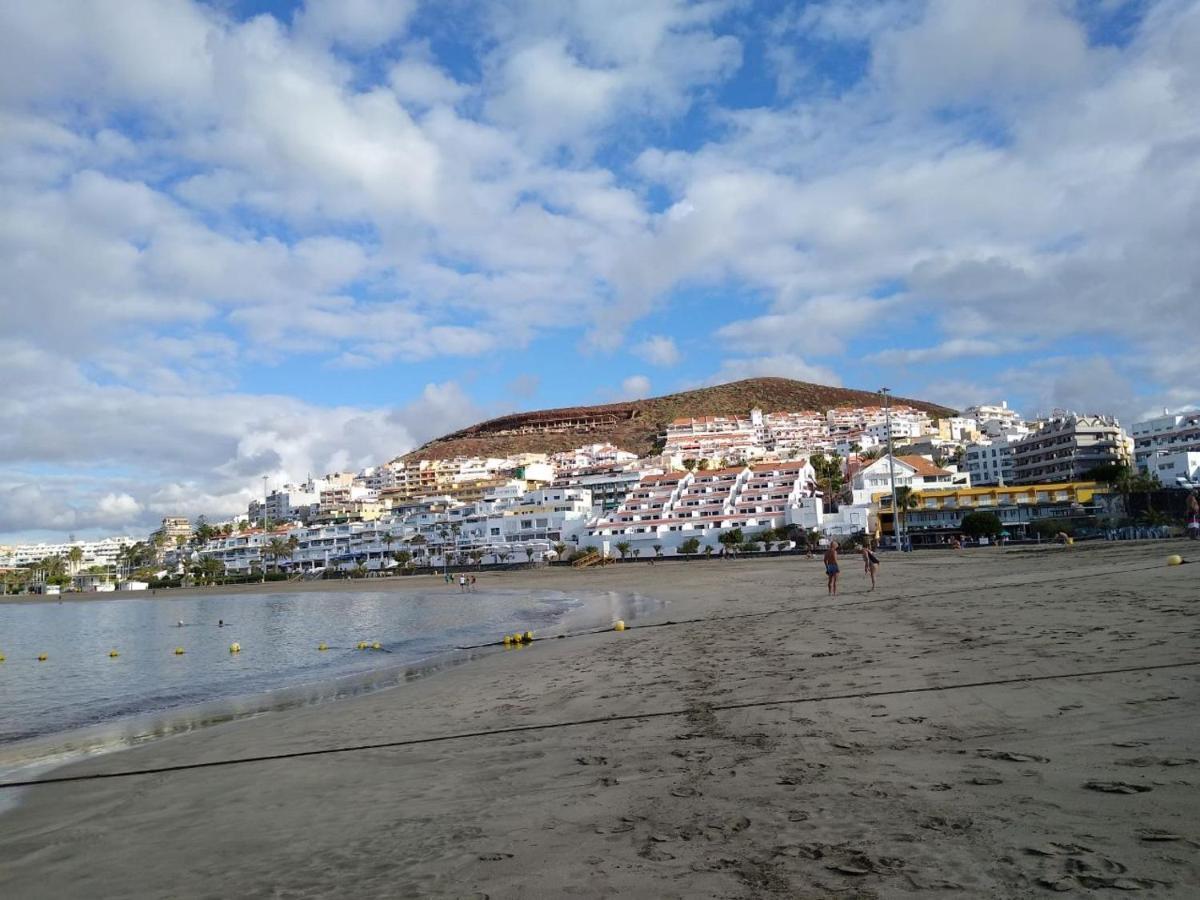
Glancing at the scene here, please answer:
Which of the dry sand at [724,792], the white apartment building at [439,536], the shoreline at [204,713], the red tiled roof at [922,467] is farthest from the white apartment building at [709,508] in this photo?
the dry sand at [724,792]

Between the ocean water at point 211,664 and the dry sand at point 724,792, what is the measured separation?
3.57m

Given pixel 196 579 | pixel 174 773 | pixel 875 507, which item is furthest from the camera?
pixel 196 579

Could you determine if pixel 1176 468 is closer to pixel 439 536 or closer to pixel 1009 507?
pixel 1009 507

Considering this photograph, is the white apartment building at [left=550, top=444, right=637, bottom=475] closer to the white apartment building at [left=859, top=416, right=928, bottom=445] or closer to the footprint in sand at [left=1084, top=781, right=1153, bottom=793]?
the white apartment building at [left=859, top=416, right=928, bottom=445]

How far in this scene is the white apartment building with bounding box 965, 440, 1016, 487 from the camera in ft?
382

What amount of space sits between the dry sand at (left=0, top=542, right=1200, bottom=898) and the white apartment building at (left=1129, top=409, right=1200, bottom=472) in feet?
375

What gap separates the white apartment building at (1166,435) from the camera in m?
106

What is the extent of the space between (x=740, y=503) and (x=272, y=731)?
91.9 metres

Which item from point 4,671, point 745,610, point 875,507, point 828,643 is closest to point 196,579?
point 875,507

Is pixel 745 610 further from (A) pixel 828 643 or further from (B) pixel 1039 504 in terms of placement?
(B) pixel 1039 504

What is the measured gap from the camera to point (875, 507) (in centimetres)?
8744

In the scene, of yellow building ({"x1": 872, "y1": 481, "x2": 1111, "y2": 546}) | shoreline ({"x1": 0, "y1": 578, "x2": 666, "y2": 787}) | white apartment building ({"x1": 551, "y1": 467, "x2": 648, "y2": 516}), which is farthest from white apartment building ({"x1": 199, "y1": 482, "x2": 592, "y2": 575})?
shoreline ({"x1": 0, "y1": 578, "x2": 666, "y2": 787})

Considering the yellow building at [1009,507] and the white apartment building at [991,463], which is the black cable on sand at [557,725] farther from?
the white apartment building at [991,463]

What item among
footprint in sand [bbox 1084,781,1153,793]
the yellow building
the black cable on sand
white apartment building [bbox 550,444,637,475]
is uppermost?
white apartment building [bbox 550,444,637,475]
